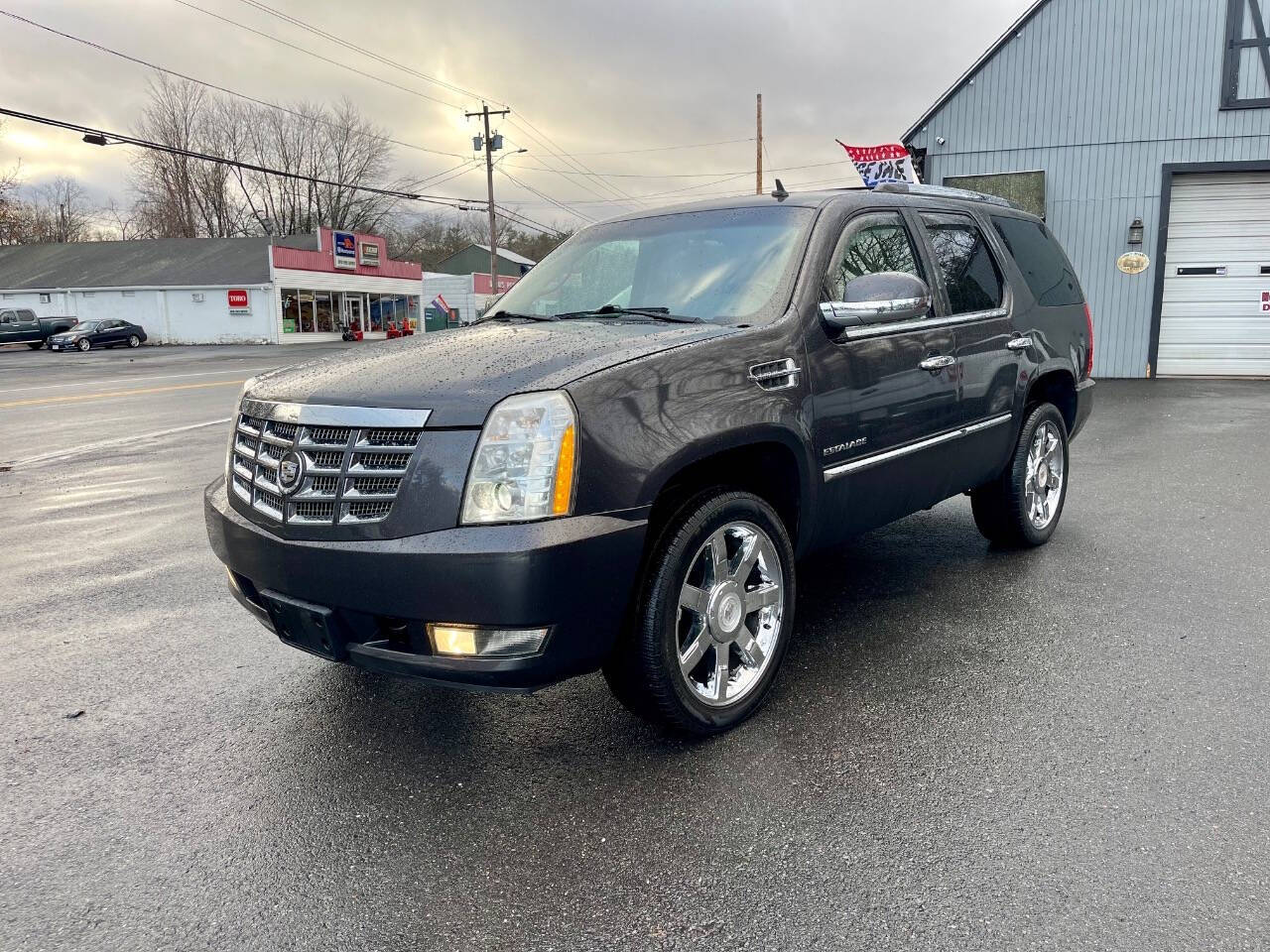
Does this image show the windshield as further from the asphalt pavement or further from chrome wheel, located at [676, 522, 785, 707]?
the asphalt pavement

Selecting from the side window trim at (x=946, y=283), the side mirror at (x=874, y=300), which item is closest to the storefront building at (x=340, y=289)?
the side window trim at (x=946, y=283)

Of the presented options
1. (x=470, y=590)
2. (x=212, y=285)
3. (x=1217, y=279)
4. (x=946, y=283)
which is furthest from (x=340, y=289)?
(x=470, y=590)

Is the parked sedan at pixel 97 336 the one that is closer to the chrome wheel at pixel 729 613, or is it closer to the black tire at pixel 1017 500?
the black tire at pixel 1017 500

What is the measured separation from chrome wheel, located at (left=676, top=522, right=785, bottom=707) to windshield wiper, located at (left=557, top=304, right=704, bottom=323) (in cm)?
83

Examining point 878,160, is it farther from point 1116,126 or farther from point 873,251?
point 873,251

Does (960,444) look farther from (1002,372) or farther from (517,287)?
(517,287)

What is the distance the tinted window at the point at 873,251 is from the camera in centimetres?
371

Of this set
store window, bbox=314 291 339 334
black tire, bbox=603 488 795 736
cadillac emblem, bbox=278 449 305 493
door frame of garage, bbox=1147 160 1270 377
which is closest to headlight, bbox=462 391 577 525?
black tire, bbox=603 488 795 736

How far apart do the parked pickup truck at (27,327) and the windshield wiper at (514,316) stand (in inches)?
1696

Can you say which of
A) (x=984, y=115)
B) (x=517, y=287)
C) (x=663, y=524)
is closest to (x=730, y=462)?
(x=663, y=524)

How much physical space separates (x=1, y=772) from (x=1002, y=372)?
14.6 feet

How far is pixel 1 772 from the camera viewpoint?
301 centimetres

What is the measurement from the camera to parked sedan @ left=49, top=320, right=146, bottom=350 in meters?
37.3

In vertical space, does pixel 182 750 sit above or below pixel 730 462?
below
